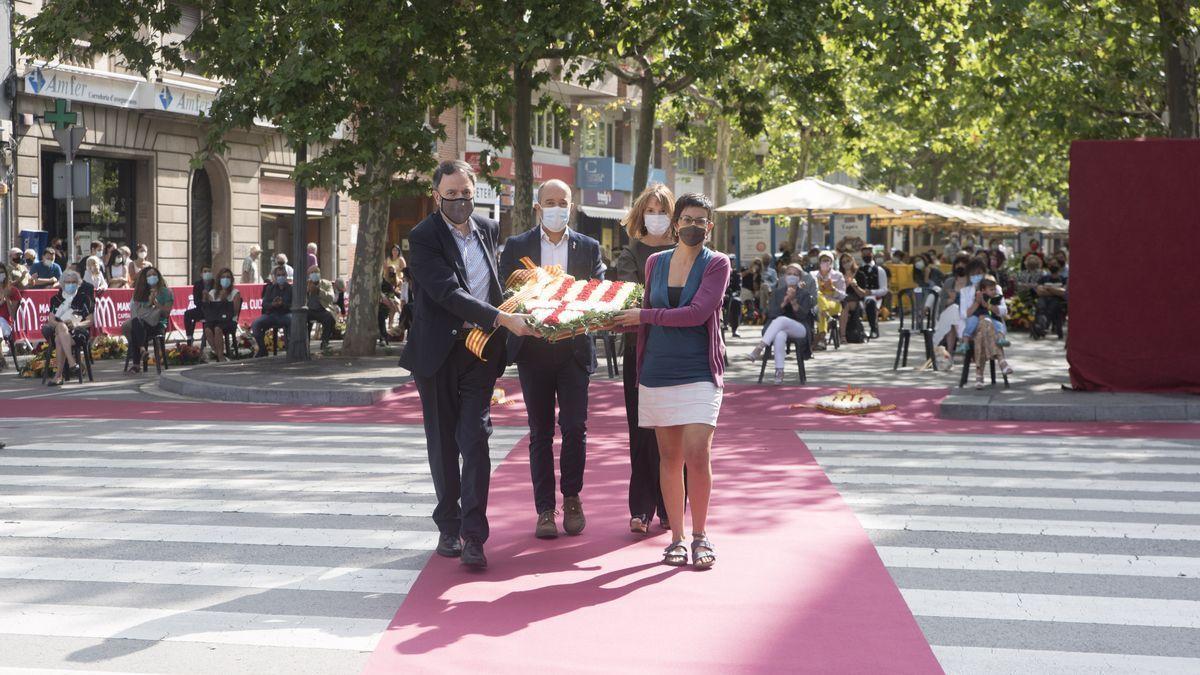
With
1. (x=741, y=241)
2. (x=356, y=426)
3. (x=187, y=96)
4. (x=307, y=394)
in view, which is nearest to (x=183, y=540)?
(x=356, y=426)

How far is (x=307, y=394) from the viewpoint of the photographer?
16047mm

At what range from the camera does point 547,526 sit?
25.7 feet

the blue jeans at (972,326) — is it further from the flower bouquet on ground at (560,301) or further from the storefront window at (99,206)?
the storefront window at (99,206)

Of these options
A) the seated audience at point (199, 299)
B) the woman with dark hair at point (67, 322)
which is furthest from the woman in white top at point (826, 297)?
the woman with dark hair at point (67, 322)

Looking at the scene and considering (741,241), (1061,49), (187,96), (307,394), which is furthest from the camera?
(741,241)

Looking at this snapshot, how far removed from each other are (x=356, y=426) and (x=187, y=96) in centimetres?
2004

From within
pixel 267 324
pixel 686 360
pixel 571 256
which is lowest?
pixel 267 324

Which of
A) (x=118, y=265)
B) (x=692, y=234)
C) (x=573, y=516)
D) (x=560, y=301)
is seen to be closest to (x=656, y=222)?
(x=692, y=234)

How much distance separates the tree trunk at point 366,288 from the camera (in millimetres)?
21391

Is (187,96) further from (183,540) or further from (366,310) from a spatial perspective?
(183,540)

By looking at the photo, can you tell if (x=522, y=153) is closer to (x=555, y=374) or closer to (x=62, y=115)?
(x=62, y=115)

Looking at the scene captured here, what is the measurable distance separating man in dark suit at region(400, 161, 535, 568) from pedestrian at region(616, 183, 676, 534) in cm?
97

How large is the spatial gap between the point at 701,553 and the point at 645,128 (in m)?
18.6

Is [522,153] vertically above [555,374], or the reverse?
[522,153]
